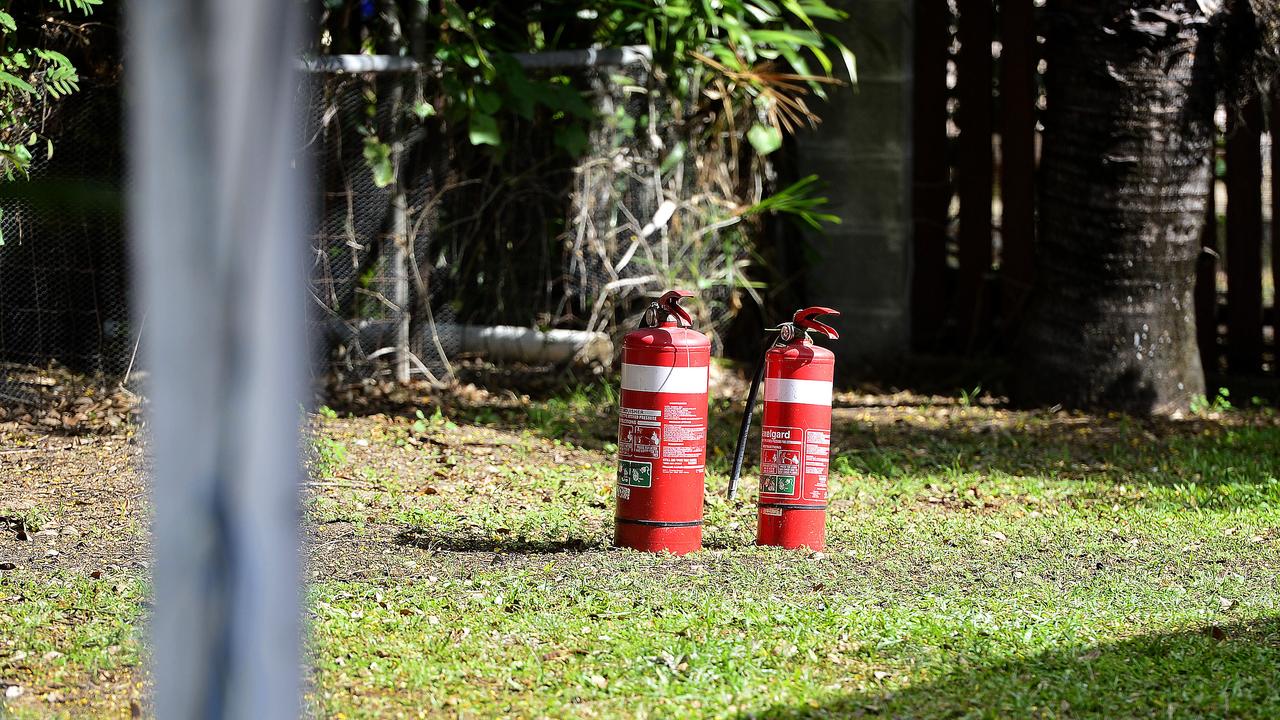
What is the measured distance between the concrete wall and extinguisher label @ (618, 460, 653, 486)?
4168 millimetres

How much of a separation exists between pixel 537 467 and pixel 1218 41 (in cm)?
390

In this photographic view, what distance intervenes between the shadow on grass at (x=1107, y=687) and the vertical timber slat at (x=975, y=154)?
4.75 m

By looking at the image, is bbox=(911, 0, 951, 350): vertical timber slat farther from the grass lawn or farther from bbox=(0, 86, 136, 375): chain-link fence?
bbox=(0, 86, 136, 375): chain-link fence

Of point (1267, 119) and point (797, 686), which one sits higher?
point (1267, 119)

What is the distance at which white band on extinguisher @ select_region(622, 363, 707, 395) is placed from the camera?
4074 millimetres

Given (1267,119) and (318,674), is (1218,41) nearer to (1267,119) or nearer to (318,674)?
(1267,119)

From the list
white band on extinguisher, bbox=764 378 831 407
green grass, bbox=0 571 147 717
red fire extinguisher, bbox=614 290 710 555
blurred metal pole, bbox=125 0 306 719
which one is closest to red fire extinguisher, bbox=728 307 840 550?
white band on extinguisher, bbox=764 378 831 407

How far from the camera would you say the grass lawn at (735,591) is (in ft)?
10.0

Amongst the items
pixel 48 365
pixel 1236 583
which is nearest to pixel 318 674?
pixel 1236 583

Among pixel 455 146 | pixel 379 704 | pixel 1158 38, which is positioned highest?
pixel 1158 38

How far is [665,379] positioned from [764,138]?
3.66 meters

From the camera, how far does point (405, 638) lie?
3367 millimetres

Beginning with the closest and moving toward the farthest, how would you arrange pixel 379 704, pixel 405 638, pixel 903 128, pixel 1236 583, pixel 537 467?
pixel 379 704, pixel 405 638, pixel 1236 583, pixel 537 467, pixel 903 128

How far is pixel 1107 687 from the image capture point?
3.12 metres
